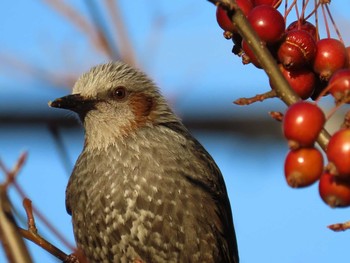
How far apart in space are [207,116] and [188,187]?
0.82 m

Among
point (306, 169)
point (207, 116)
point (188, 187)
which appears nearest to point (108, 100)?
point (188, 187)

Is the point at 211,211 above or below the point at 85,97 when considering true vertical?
below

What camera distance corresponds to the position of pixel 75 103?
186 inches

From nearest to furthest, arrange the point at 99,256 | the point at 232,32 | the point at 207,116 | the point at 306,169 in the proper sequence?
the point at 306,169 < the point at 232,32 < the point at 207,116 < the point at 99,256

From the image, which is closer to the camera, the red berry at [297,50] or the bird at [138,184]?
the red berry at [297,50]

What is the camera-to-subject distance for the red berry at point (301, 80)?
2418mm

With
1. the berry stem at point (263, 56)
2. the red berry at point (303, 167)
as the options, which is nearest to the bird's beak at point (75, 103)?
the berry stem at point (263, 56)

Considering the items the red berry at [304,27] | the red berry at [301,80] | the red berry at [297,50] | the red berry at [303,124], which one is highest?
the red berry at [304,27]

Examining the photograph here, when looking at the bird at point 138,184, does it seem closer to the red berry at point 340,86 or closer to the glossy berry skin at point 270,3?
the glossy berry skin at point 270,3

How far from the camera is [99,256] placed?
455 cm

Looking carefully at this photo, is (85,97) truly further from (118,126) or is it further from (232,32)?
(232,32)

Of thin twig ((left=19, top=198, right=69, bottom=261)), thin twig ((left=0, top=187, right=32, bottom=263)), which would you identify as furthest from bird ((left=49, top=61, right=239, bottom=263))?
thin twig ((left=0, top=187, right=32, bottom=263))

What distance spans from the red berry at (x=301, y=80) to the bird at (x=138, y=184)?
2200 millimetres

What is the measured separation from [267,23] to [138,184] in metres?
2.42
